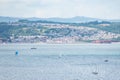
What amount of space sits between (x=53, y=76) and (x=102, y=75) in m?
9.43

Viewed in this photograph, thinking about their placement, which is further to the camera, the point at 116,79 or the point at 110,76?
the point at 110,76

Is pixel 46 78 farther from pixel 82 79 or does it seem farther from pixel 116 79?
pixel 116 79

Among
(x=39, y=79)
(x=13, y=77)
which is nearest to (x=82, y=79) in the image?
(x=39, y=79)

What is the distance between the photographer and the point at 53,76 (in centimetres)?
8288

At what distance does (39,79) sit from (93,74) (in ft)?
45.1

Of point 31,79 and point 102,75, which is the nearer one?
point 31,79

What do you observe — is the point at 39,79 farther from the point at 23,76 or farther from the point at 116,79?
the point at 116,79

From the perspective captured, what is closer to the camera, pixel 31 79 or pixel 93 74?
pixel 31 79

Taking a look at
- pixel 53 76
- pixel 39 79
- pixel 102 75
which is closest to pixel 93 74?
pixel 102 75

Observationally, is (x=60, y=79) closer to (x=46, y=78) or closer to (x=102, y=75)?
(x=46, y=78)

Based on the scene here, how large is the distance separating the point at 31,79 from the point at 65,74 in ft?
35.9

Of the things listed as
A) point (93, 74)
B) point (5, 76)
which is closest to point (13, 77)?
point (5, 76)

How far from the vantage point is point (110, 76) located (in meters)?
83.8

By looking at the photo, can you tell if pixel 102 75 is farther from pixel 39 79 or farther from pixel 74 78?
pixel 39 79
